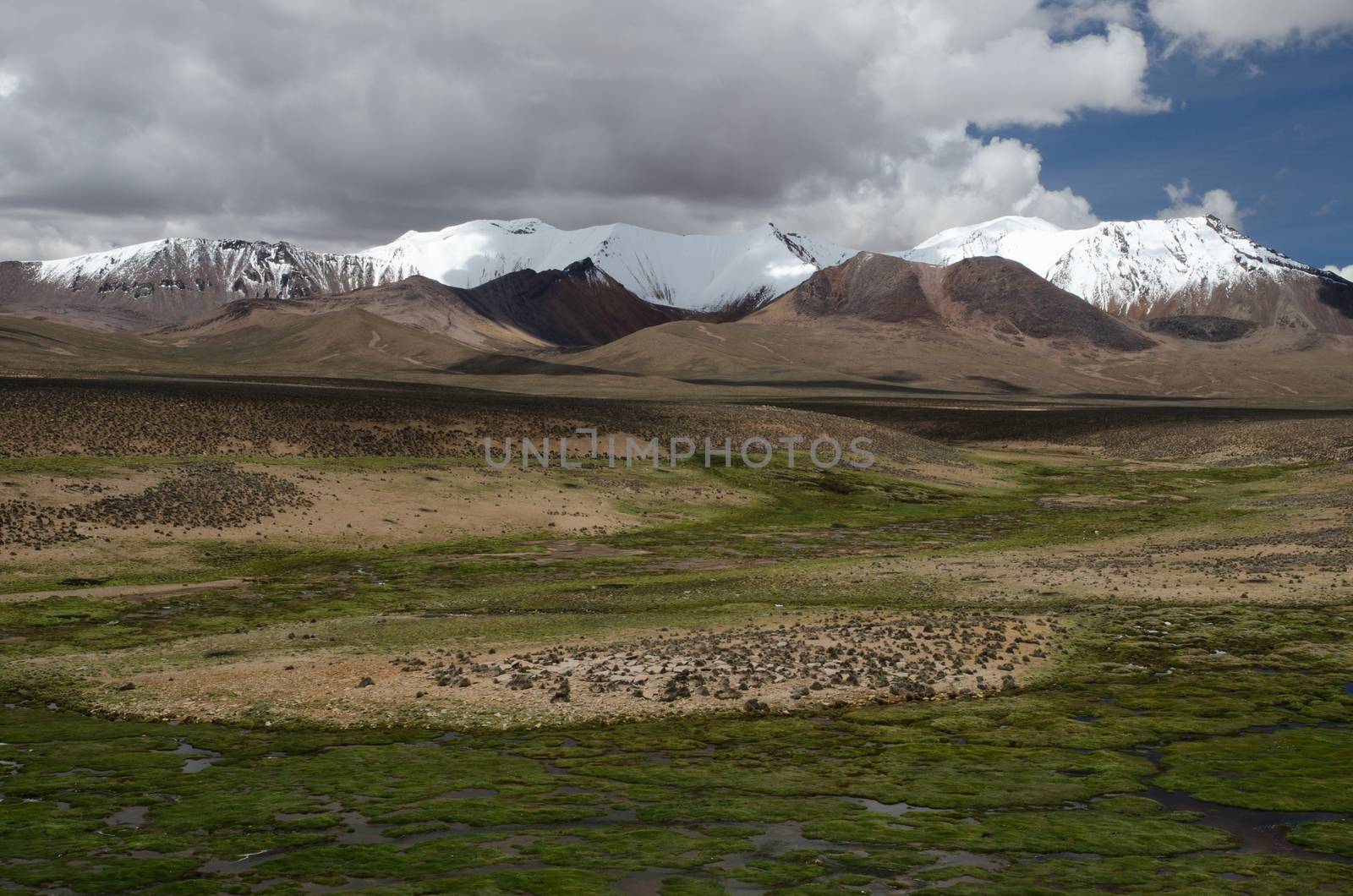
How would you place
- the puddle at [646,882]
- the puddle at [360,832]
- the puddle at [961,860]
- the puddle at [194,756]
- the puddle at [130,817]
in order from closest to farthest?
the puddle at [646,882] < the puddle at [961,860] < the puddle at [360,832] < the puddle at [130,817] < the puddle at [194,756]

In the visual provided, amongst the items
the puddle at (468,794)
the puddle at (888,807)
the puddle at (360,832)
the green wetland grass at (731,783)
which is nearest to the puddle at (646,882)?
the green wetland grass at (731,783)

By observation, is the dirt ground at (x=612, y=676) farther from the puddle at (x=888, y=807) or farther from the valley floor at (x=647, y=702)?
the puddle at (x=888, y=807)

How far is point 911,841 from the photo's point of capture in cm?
1744

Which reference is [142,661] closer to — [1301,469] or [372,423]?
[372,423]

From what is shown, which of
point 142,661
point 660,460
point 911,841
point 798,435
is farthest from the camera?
point 798,435

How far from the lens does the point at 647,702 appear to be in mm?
26656

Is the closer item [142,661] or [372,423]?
[142,661]

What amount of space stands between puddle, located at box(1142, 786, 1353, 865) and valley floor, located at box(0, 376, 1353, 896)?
64 millimetres

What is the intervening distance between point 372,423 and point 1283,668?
251 feet

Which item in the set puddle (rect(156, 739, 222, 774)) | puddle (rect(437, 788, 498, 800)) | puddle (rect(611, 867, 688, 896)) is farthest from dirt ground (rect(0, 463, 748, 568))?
puddle (rect(611, 867, 688, 896))

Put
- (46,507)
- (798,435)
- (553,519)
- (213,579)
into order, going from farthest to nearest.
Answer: (798,435)
(553,519)
(46,507)
(213,579)

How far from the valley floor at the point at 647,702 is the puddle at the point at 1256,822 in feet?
0.21

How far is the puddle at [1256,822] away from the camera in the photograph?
17.2 meters

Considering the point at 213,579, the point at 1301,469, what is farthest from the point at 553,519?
the point at 1301,469
